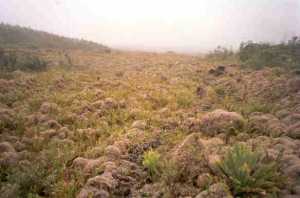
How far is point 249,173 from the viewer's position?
5996mm

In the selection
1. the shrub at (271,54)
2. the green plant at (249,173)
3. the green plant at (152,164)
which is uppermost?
the shrub at (271,54)

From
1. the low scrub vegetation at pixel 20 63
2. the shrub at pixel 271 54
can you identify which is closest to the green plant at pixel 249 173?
the shrub at pixel 271 54

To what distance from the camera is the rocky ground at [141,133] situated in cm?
640

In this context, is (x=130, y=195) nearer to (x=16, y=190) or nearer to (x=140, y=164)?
(x=140, y=164)

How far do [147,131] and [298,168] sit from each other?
4.59 metres

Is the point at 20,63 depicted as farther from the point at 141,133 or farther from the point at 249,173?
the point at 249,173

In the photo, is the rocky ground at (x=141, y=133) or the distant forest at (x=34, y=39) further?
the distant forest at (x=34, y=39)

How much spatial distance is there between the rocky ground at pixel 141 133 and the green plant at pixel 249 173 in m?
0.07

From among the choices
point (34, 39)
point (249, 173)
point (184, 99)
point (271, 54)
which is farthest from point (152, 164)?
point (34, 39)

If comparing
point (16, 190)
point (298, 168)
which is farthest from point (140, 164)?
point (298, 168)

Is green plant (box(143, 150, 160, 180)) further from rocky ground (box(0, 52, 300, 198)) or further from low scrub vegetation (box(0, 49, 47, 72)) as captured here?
low scrub vegetation (box(0, 49, 47, 72))

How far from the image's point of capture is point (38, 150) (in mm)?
8461

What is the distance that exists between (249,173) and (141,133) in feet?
12.7

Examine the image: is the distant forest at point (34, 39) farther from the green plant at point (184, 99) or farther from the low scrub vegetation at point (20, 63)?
the green plant at point (184, 99)
